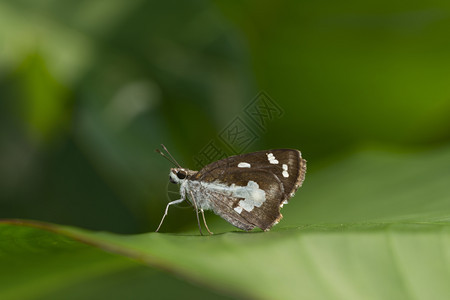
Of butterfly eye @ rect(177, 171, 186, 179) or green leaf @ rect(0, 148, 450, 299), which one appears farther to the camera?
butterfly eye @ rect(177, 171, 186, 179)

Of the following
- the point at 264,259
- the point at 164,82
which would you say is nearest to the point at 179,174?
the point at 164,82

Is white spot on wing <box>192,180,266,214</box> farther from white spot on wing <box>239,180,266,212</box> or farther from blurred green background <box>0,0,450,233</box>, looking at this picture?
blurred green background <box>0,0,450,233</box>

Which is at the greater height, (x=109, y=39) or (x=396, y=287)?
(x=396, y=287)

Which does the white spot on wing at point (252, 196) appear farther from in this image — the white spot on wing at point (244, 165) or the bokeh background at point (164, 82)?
the bokeh background at point (164, 82)

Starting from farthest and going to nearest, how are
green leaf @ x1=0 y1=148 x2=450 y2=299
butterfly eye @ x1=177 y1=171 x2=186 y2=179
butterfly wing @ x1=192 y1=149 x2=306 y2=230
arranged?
butterfly eye @ x1=177 y1=171 x2=186 y2=179
butterfly wing @ x1=192 y1=149 x2=306 y2=230
green leaf @ x1=0 y1=148 x2=450 y2=299

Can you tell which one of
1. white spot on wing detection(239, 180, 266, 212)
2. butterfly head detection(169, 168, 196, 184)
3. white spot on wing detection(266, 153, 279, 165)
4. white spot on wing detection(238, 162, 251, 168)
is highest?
white spot on wing detection(266, 153, 279, 165)

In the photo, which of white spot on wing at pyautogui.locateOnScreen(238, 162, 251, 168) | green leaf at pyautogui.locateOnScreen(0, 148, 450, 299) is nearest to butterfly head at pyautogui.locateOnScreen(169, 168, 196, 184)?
white spot on wing at pyautogui.locateOnScreen(238, 162, 251, 168)

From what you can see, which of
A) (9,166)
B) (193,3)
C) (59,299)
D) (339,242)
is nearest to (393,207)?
(339,242)

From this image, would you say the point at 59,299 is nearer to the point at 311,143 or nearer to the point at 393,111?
the point at 311,143
